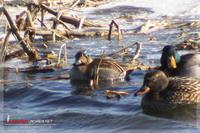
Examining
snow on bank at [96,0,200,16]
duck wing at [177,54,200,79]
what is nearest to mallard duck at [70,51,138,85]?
duck wing at [177,54,200,79]

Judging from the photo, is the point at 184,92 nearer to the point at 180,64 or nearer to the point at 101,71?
the point at 180,64

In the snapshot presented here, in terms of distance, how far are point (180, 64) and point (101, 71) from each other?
4.77 feet

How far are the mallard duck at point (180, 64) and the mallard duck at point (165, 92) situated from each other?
687 millimetres

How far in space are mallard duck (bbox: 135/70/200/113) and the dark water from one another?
20 cm

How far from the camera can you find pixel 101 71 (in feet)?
36.1

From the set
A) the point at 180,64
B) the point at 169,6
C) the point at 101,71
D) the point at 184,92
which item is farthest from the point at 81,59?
the point at 169,6

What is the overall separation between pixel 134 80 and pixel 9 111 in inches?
93.0

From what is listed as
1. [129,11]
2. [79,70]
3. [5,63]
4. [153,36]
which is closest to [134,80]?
[79,70]

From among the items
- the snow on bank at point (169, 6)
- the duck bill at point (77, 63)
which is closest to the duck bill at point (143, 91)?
the duck bill at point (77, 63)

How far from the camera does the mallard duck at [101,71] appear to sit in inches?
430

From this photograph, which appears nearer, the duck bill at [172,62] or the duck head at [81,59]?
the duck bill at [172,62]

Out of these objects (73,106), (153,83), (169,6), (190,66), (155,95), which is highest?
(169,6)

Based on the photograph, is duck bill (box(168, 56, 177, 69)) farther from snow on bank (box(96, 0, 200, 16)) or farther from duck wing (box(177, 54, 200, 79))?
snow on bank (box(96, 0, 200, 16))

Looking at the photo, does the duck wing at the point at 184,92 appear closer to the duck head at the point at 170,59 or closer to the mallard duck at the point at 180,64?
the mallard duck at the point at 180,64
